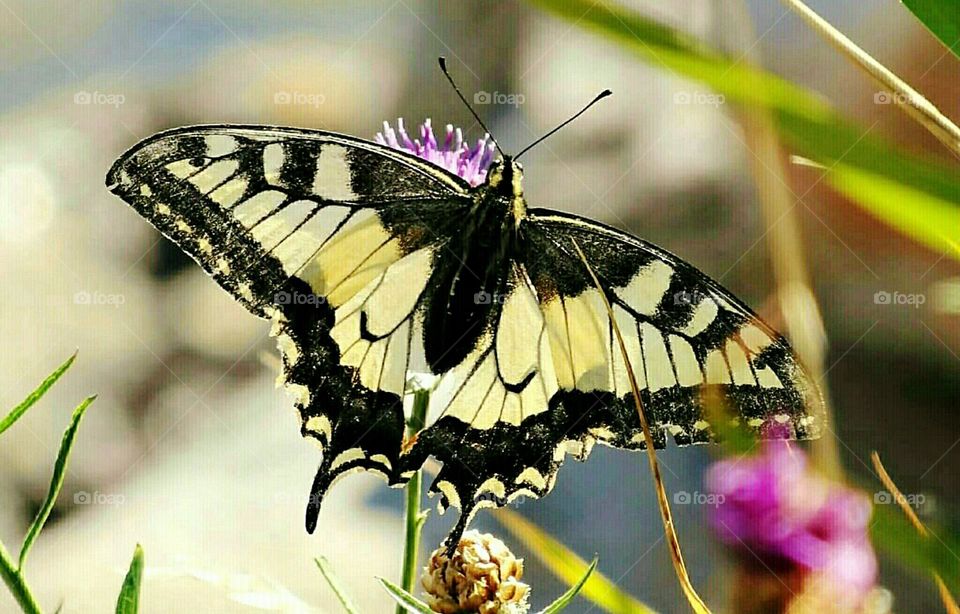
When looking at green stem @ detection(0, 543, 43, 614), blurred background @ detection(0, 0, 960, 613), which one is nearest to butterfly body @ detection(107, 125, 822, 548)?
green stem @ detection(0, 543, 43, 614)

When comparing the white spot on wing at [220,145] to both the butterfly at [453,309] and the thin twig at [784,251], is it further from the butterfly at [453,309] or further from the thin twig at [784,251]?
the thin twig at [784,251]

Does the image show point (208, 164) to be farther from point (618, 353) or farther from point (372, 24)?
point (372, 24)

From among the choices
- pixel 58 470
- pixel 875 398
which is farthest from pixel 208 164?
pixel 875 398

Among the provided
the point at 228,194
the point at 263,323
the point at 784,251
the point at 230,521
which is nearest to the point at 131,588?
the point at 228,194

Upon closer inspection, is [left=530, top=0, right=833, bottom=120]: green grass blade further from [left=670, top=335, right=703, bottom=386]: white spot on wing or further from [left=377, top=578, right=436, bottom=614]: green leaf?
[left=377, top=578, right=436, bottom=614]: green leaf

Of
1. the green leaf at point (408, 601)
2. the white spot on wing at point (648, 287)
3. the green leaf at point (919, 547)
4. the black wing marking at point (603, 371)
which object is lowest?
the green leaf at point (408, 601)

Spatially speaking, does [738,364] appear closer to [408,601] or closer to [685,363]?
[685,363]

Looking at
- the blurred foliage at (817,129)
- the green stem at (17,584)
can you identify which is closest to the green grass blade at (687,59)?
the blurred foliage at (817,129)
